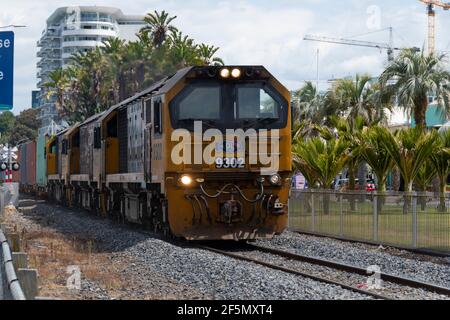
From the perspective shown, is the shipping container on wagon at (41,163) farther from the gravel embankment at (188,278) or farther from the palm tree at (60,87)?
the palm tree at (60,87)

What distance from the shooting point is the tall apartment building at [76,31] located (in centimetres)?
18000

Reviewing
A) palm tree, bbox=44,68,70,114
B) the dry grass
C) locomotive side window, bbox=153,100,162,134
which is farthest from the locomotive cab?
palm tree, bbox=44,68,70,114

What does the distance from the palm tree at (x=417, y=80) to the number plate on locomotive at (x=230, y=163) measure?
20932 mm

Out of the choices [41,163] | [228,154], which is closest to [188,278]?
[228,154]

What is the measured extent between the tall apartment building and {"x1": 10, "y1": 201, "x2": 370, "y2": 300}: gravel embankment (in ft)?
515

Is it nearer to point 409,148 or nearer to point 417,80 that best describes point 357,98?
point 417,80

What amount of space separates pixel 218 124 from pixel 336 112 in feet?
96.3

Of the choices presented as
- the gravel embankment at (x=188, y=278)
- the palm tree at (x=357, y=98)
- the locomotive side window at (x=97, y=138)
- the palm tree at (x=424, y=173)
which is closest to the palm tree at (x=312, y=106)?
the palm tree at (x=357, y=98)

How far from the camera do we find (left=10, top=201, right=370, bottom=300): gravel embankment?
11422mm

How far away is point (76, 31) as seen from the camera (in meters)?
180

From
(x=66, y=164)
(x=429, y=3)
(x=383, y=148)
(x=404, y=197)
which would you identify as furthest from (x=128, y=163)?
(x=429, y=3)

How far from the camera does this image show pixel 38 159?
51031 mm

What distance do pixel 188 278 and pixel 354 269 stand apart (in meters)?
2.99

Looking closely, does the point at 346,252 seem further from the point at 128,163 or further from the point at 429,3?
the point at 429,3
